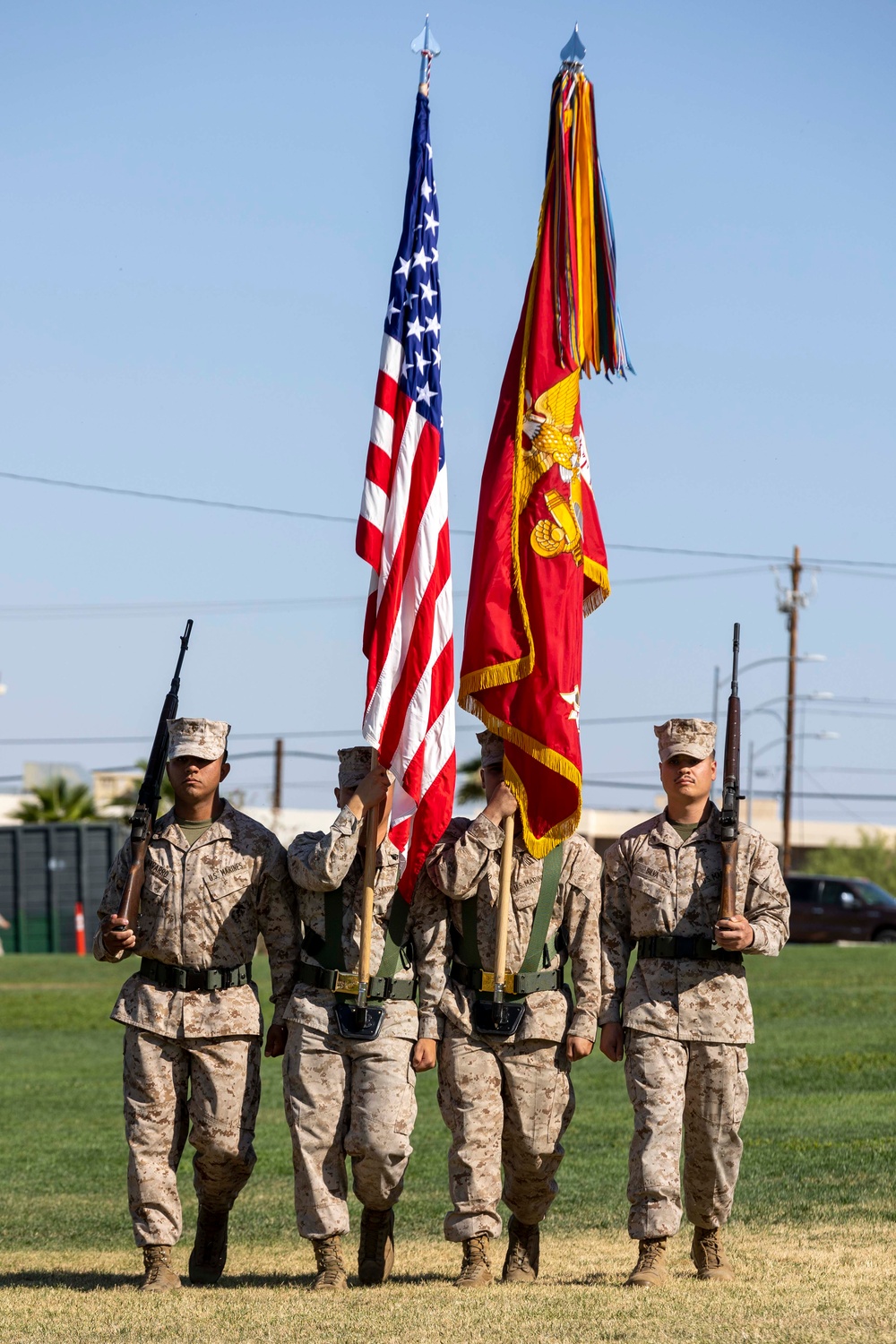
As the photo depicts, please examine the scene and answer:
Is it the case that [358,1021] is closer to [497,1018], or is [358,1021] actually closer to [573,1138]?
[497,1018]

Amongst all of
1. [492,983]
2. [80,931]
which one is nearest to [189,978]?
[492,983]

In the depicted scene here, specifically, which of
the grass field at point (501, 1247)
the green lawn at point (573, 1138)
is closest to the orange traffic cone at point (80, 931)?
the green lawn at point (573, 1138)

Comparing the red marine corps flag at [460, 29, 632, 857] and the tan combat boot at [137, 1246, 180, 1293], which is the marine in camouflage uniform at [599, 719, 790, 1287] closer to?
the red marine corps flag at [460, 29, 632, 857]

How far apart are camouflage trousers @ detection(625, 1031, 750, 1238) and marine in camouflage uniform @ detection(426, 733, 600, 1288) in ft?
0.99

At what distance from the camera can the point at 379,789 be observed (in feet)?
26.3

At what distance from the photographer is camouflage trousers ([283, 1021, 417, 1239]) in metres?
7.46

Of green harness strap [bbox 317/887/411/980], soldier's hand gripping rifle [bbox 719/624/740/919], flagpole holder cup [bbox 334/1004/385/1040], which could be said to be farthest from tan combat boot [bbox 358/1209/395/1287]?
soldier's hand gripping rifle [bbox 719/624/740/919]

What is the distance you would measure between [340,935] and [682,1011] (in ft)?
4.93

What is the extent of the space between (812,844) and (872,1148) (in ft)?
262

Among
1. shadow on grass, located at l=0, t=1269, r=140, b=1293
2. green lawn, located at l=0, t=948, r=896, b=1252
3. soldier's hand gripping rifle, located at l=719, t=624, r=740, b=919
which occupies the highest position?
soldier's hand gripping rifle, located at l=719, t=624, r=740, b=919

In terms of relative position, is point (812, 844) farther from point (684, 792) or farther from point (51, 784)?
point (684, 792)

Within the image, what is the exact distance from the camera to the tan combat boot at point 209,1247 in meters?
7.92

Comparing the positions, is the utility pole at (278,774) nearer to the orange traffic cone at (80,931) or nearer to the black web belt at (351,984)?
the orange traffic cone at (80,931)

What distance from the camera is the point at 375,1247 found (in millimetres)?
7676
